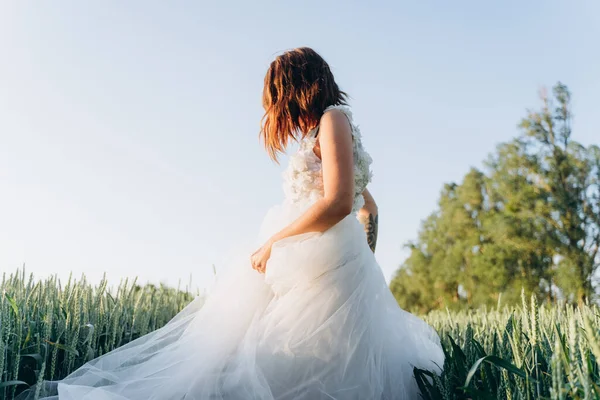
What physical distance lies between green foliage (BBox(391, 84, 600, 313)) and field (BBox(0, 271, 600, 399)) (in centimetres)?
2274

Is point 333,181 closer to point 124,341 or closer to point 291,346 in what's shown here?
point 291,346

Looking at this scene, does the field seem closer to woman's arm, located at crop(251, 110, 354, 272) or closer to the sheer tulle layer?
the sheer tulle layer

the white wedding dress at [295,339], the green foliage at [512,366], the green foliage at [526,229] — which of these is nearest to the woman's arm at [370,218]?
the white wedding dress at [295,339]

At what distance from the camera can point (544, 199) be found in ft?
88.3

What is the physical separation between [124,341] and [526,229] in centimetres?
2566

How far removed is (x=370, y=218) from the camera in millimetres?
3811

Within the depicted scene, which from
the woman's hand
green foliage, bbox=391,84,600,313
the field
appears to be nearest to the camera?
the field

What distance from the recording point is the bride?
2707 mm

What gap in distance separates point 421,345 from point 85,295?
2377 mm

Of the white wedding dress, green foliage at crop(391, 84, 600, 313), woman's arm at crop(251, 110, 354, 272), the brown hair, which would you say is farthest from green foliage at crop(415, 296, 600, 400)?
green foliage at crop(391, 84, 600, 313)

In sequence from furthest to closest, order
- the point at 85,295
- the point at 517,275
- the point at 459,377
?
1. the point at 517,275
2. the point at 85,295
3. the point at 459,377

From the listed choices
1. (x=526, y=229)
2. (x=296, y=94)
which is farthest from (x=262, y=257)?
(x=526, y=229)

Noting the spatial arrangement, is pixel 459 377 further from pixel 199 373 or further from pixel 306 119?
pixel 306 119

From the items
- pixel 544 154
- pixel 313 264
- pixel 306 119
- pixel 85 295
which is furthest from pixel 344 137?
pixel 544 154
